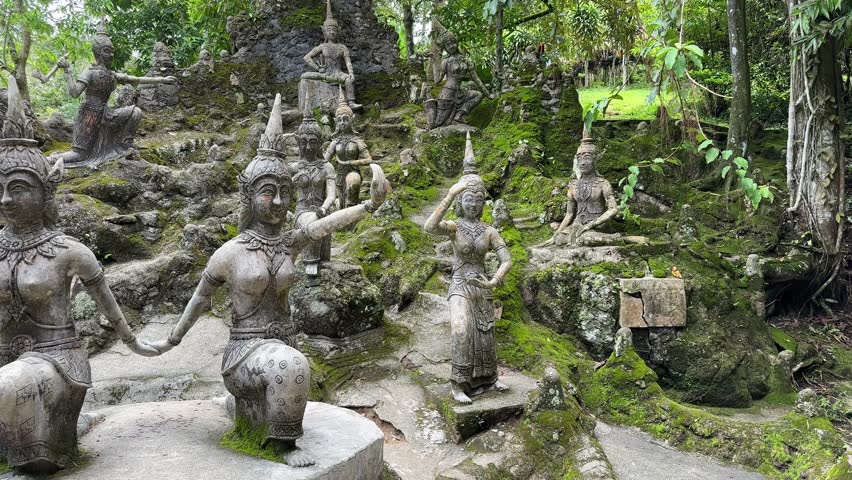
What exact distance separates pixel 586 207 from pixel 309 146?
14.9 feet

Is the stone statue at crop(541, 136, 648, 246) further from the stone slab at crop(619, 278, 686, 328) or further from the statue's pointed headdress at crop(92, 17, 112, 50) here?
the statue's pointed headdress at crop(92, 17, 112, 50)

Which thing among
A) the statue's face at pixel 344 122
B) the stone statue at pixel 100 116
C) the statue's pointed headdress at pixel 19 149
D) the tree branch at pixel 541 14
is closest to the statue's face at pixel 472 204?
the statue's pointed headdress at pixel 19 149

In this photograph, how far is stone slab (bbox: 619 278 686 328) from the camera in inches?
321

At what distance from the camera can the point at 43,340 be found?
3.59 m

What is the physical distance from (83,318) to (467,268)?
4769mm

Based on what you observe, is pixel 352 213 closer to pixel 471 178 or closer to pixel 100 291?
pixel 100 291

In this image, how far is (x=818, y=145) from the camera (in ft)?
33.0

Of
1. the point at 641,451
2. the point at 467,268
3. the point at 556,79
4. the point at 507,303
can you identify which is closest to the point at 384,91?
the point at 556,79

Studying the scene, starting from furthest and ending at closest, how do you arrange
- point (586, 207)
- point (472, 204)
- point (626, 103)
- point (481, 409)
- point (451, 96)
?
point (626, 103), point (451, 96), point (586, 207), point (472, 204), point (481, 409)

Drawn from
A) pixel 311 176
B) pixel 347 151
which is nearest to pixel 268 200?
pixel 311 176

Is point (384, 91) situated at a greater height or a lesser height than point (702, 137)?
greater

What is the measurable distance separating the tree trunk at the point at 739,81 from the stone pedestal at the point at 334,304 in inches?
316

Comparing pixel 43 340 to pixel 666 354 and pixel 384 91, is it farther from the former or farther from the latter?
pixel 384 91

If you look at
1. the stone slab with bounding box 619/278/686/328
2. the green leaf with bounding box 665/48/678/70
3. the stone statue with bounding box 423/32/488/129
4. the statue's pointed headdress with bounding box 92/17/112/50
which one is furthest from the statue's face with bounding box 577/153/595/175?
the statue's pointed headdress with bounding box 92/17/112/50
